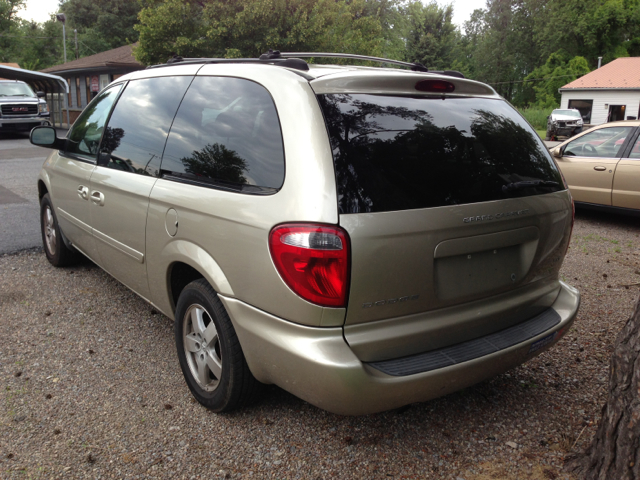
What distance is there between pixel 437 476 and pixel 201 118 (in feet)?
7.03

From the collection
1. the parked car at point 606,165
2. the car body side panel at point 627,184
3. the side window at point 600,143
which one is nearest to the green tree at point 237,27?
the side window at point 600,143

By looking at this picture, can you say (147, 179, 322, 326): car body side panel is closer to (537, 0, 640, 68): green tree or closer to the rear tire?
the rear tire

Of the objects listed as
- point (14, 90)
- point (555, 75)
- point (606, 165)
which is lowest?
point (606, 165)

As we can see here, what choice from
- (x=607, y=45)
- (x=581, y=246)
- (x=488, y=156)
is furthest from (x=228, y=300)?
(x=607, y=45)

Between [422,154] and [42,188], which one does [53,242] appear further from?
[422,154]

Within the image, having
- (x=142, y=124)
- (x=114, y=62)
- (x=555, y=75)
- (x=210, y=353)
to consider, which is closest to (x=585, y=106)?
(x=555, y=75)

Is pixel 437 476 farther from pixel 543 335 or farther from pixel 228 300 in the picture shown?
pixel 228 300

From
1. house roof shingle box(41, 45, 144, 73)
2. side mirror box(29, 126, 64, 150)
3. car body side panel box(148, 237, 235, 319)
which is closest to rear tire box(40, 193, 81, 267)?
side mirror box(29, 126, 64, 150)

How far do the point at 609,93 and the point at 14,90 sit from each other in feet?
155

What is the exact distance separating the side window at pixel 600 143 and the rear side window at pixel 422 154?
588cm

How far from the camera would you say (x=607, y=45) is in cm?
6150

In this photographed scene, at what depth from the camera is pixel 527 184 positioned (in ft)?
9.07

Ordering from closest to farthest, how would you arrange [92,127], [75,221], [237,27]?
[92,127] → [75,221] → [237,27]

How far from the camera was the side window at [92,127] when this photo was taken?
13.3 ft
